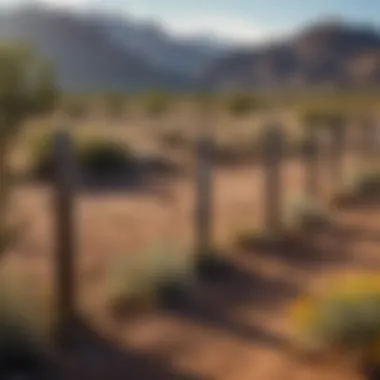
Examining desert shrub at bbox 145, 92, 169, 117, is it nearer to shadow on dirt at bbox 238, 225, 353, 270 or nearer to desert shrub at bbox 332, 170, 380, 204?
desert shrub at bbox 332, 170, 380, 204

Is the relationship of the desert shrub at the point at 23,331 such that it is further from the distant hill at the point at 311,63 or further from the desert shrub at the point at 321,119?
the distant hill at the point at 311,63

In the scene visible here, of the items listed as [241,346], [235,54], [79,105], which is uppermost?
[235,54]

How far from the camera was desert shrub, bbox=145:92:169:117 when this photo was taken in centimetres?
7121

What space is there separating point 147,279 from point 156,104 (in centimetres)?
6482

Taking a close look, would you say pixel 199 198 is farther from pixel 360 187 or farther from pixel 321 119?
pixel 321 119

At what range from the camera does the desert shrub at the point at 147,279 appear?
10.1 metres

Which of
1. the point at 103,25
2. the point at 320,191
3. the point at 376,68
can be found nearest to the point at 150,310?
the point at 320,191

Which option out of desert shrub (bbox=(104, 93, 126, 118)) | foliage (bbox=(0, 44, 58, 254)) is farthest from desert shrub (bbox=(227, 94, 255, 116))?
foliage (bbox=(0, 44, 58, 254))

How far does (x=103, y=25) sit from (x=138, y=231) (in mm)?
162731

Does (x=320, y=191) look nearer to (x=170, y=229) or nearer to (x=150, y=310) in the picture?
(x=170, y=229)

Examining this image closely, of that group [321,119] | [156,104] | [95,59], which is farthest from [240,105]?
[95,59]

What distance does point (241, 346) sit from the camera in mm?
8688

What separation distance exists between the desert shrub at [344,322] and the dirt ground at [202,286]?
0.79ft

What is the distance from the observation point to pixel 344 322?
7.97m
